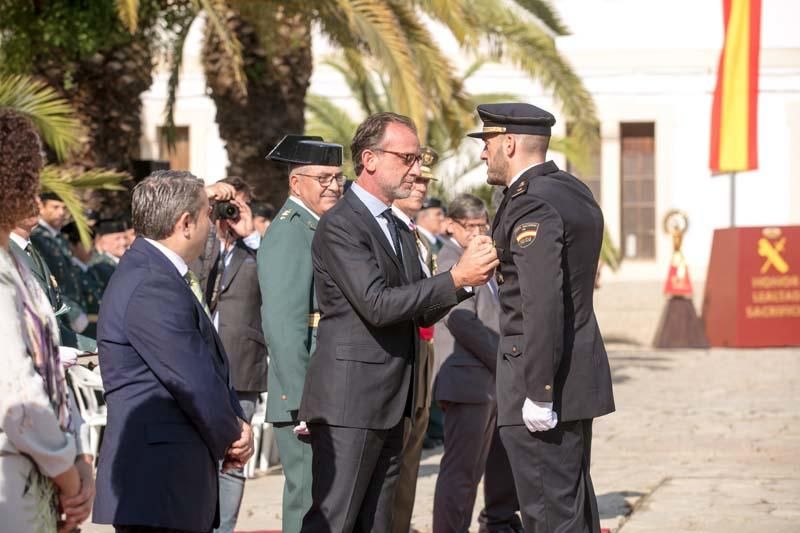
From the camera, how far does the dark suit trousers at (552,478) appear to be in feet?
16.4

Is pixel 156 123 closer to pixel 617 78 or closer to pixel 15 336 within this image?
pixel 617 78

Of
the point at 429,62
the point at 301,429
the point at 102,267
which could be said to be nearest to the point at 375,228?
the point at 301,429

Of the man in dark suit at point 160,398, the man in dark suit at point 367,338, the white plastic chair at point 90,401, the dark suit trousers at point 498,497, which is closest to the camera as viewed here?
the man in dark suit at point 160,398

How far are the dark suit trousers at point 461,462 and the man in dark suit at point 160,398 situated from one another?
2577mm

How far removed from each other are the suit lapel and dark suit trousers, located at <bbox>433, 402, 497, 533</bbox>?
197cm

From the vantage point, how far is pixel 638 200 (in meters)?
29.0

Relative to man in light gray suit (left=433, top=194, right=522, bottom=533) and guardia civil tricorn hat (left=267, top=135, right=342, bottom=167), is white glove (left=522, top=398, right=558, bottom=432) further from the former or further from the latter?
man in light gray suit (left=433, top=194, right=522, bottom=533)

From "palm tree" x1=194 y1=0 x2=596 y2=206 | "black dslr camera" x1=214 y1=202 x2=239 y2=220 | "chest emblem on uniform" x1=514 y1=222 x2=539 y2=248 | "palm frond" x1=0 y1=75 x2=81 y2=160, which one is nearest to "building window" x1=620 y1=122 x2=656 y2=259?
"palm tree" x1=194 y1=0 x2=596 y2=206

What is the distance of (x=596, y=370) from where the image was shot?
5.12 metres

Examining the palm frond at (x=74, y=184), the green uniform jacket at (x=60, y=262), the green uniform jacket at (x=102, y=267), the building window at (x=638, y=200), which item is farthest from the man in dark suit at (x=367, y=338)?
the building window at (x=638, y=200)

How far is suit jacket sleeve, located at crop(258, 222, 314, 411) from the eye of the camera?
18.6 feet

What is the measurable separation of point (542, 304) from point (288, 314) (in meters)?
1.27

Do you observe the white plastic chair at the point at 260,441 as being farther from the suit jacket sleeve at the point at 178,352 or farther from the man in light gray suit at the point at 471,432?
the suit jacket sleeve at the point at 178,352

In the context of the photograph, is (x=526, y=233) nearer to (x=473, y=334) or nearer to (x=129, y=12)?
(x=473, y=334)
